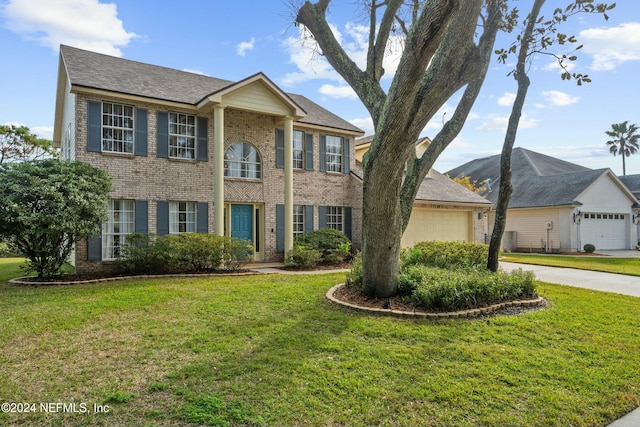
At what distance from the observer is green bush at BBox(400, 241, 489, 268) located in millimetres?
10492

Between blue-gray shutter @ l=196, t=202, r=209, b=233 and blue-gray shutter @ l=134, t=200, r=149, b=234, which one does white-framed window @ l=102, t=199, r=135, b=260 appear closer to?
blue-gray shutter @ l=134, t=200, r=149, b=234

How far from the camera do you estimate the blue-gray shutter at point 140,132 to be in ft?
40.3

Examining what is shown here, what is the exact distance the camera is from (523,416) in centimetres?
344

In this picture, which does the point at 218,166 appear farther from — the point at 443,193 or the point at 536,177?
→ the point at 536,177

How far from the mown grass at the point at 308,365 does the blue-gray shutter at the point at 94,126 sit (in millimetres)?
5786

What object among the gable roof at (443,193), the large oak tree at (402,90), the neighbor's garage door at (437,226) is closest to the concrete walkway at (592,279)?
the neighbor's garage door at (437,226)

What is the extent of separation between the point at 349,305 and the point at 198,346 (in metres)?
2.93

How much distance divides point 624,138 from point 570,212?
27343 mm

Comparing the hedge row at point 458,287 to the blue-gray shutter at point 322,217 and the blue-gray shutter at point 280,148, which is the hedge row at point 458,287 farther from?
the blue-gray shutter at point 280,148

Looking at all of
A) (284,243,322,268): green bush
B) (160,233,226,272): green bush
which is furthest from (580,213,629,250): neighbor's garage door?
(160,233,226,272): green bush

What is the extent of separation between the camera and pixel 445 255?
12.1 m

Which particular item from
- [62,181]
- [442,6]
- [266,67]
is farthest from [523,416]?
[266,67]

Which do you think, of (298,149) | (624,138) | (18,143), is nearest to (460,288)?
(298,149)

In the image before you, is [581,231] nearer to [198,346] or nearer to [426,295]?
[426,295]
